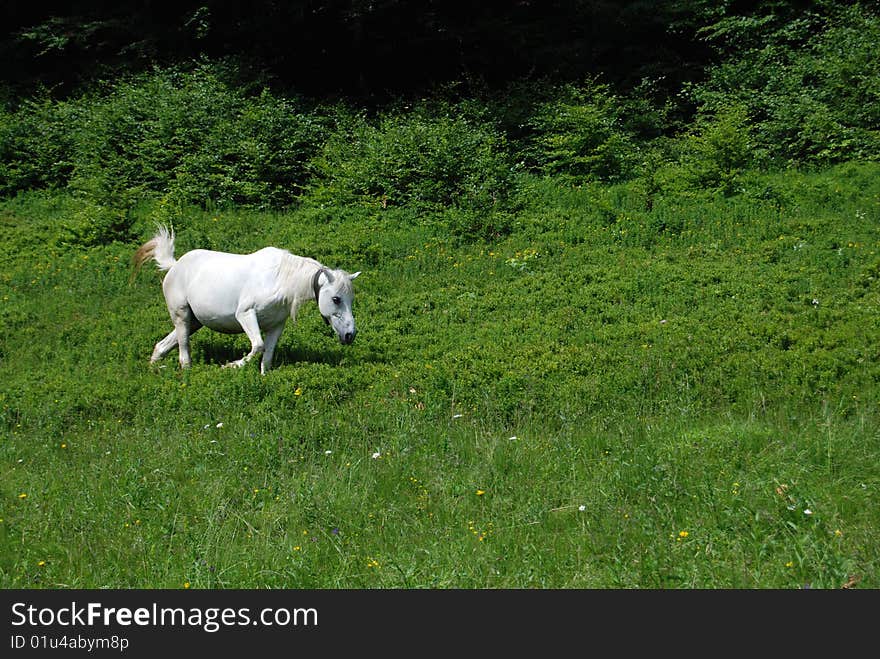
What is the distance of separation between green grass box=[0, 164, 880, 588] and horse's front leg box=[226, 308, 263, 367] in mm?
188

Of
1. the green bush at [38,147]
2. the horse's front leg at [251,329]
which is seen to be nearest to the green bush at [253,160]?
the green bush at [38,147]

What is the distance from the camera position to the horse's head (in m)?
9.83

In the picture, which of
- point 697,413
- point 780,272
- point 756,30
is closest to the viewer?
point 697,413

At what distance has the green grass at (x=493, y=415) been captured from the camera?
533cm

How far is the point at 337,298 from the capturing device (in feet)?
32.3

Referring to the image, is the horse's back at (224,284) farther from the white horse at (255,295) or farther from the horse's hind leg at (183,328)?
the horse's hind leg at (183,328)

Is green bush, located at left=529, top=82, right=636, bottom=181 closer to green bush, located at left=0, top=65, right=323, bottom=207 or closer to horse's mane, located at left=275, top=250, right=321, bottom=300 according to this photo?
green bush, located at left=0, top=65, right=323, bottom=207

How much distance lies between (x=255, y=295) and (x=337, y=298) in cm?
104

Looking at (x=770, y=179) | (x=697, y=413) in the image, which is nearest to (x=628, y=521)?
(x=697, y=413)

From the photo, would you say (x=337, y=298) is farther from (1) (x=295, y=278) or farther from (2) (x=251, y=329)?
(2) (x=251, y=329)

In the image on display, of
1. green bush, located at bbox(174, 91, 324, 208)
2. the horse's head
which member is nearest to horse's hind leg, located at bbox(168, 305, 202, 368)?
the horse's head

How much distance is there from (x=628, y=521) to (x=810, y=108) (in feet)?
53.7

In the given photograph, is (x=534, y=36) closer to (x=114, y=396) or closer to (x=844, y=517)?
(x=114, y=396)

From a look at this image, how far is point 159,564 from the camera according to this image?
5375mm
